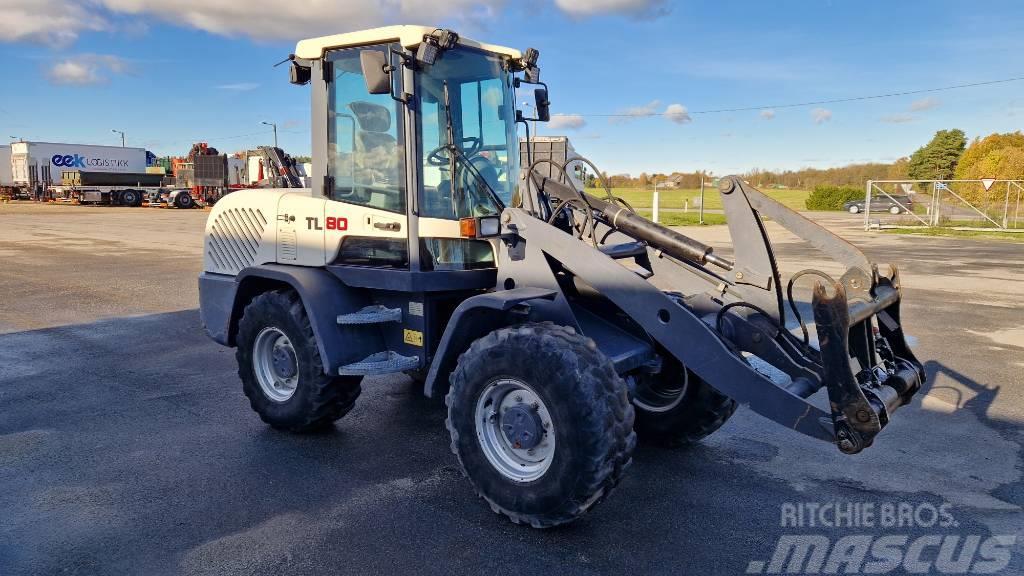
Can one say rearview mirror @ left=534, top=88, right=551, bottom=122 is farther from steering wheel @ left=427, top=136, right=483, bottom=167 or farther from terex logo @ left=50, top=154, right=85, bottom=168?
terex logo @ left=50, top=154, right=85, bottom=168

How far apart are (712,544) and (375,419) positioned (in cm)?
301

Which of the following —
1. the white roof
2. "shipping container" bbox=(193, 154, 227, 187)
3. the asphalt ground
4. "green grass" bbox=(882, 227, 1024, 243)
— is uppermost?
"shipping container" bbox=(193, 154, 227, 187)

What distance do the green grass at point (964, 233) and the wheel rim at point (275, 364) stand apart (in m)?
26.9

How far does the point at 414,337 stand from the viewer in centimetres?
506

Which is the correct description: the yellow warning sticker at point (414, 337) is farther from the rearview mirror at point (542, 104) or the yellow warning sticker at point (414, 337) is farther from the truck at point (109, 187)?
the truck at point (109, 187)

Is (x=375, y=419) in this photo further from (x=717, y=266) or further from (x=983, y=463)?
(x=983, y=463)

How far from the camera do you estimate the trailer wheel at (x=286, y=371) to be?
524 centimetres

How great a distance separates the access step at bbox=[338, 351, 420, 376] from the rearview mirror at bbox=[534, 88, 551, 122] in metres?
2.08

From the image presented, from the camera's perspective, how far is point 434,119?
479 cm

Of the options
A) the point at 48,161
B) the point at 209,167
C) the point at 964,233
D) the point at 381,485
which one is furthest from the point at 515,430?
the point at 48,161

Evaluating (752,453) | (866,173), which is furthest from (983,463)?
(866,173)

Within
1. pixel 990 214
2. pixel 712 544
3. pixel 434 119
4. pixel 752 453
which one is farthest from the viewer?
pixel 990 214

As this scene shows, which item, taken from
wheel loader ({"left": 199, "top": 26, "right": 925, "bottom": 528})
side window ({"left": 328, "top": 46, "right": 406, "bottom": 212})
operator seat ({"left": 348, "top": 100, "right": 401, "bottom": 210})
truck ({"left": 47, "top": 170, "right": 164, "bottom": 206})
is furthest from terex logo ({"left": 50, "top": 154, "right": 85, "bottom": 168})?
operator seat ({"left": 348, "top": 100, "right": 401, "bottom": 210})

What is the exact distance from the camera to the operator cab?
4656 millimetres
